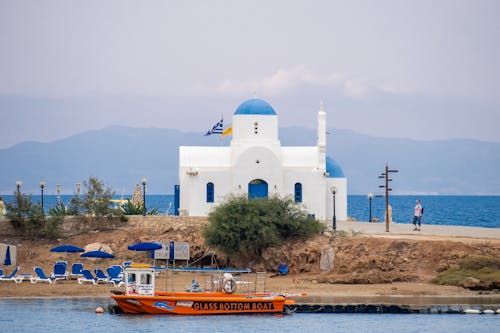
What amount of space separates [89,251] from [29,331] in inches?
558

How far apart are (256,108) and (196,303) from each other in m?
21.3

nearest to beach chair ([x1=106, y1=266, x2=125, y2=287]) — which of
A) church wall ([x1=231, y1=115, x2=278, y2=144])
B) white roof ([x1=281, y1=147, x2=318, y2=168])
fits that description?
church wall ([x1=231, y1=115, x2=278, y2=144])

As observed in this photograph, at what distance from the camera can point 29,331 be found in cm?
3416

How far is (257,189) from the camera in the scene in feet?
182

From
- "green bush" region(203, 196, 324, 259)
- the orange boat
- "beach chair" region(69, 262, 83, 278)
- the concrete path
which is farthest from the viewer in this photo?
the concrete path

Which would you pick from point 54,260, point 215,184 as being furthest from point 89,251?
point 215,184

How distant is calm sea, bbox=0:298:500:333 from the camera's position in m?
34.8

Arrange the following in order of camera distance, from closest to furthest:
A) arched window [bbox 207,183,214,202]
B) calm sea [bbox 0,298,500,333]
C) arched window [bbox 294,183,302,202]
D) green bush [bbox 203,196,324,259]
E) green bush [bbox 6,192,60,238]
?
calm sea [bbox 0,298,500,333] → green bush [bbox 203,196,324,259] → green bush [bbox 6,192,60,238] → arched window [bbox 207,183,214,202] → arched window [bbox 294,183,302,202]

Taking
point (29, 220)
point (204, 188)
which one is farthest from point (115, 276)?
point (204, 188)

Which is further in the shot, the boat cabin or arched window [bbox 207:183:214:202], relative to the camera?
arched window [bbox 207:183:214:202]

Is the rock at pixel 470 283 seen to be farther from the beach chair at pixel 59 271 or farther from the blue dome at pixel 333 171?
the blue dome at pixel 333 171

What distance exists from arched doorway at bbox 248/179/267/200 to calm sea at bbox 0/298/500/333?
58.2 ft

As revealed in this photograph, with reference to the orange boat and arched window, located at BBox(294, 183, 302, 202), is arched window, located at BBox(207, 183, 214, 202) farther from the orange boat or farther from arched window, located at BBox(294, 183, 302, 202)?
the orange boat

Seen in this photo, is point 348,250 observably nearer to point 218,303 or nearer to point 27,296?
point 218,303
